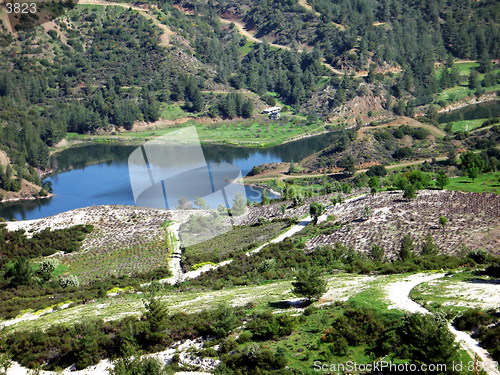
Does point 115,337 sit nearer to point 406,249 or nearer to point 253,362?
point 253,362

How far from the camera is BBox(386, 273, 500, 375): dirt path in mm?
23036

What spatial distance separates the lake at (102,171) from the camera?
101 metres

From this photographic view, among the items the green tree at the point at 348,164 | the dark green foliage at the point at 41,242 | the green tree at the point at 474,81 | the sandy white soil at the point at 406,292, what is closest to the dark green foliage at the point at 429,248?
the sandy white soil at the point at 406,292

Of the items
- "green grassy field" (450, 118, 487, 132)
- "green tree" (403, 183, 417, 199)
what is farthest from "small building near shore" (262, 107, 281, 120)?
"green tree" (403, 183, 417, 199)

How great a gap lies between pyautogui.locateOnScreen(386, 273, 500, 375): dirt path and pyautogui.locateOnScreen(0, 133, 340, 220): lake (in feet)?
194

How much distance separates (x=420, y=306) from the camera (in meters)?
28.7

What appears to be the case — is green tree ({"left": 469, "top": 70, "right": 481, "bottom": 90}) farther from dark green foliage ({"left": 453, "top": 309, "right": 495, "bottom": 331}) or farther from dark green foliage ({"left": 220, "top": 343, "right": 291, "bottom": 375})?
dark green foliage ({"left": 220, "top": 343, "right": 291, "bottom": 375})

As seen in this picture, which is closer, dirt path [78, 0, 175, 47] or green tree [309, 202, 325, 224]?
green tree [309, 202, 325, 224]

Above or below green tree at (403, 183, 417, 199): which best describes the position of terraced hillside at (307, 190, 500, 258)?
below

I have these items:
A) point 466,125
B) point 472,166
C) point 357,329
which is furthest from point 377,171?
point 357,329

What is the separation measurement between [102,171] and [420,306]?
101585mm

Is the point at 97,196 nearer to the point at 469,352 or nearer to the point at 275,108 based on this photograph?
the point at 275,108

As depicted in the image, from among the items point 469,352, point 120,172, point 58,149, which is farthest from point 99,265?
point 58,149

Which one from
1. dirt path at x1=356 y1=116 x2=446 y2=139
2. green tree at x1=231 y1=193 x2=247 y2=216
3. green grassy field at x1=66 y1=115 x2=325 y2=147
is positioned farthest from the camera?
green grassy field at x1=66 y1=115 x2=325 y2=147
